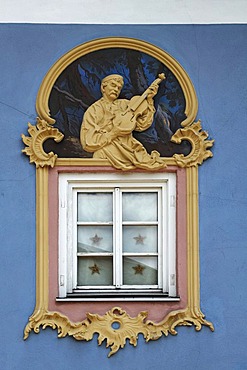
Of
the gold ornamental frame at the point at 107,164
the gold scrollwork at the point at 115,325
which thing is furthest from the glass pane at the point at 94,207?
the gold scrollwork at the point at 115,325

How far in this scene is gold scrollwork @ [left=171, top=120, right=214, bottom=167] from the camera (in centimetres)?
1097

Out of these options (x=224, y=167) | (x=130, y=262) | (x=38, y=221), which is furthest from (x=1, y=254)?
(x=224, y=167)

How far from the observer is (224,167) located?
11.0 m

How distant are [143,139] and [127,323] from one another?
6.28 feet

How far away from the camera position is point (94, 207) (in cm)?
1113

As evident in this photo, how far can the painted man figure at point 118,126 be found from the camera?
10961mm

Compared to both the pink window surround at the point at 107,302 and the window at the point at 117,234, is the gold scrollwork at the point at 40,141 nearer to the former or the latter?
the pink window surround at the point at 107,302

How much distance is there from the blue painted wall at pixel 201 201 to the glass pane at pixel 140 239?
54 centimetres

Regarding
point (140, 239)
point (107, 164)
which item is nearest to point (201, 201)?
point (140, 239)

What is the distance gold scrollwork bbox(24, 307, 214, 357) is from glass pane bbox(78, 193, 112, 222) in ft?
3.24

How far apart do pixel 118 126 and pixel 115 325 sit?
2052mm

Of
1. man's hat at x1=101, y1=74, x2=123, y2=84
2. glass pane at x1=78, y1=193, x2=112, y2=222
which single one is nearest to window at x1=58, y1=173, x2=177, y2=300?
glass pane at x1=78, y1=193, x2=112, y2=222

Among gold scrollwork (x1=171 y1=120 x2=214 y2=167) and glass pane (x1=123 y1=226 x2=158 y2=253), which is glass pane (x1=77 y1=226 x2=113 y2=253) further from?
gold scrollwork (x1=171 y1=120 x2=214 y2=167)

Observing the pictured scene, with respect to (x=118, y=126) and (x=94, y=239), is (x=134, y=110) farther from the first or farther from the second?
(x=94, y=239)
